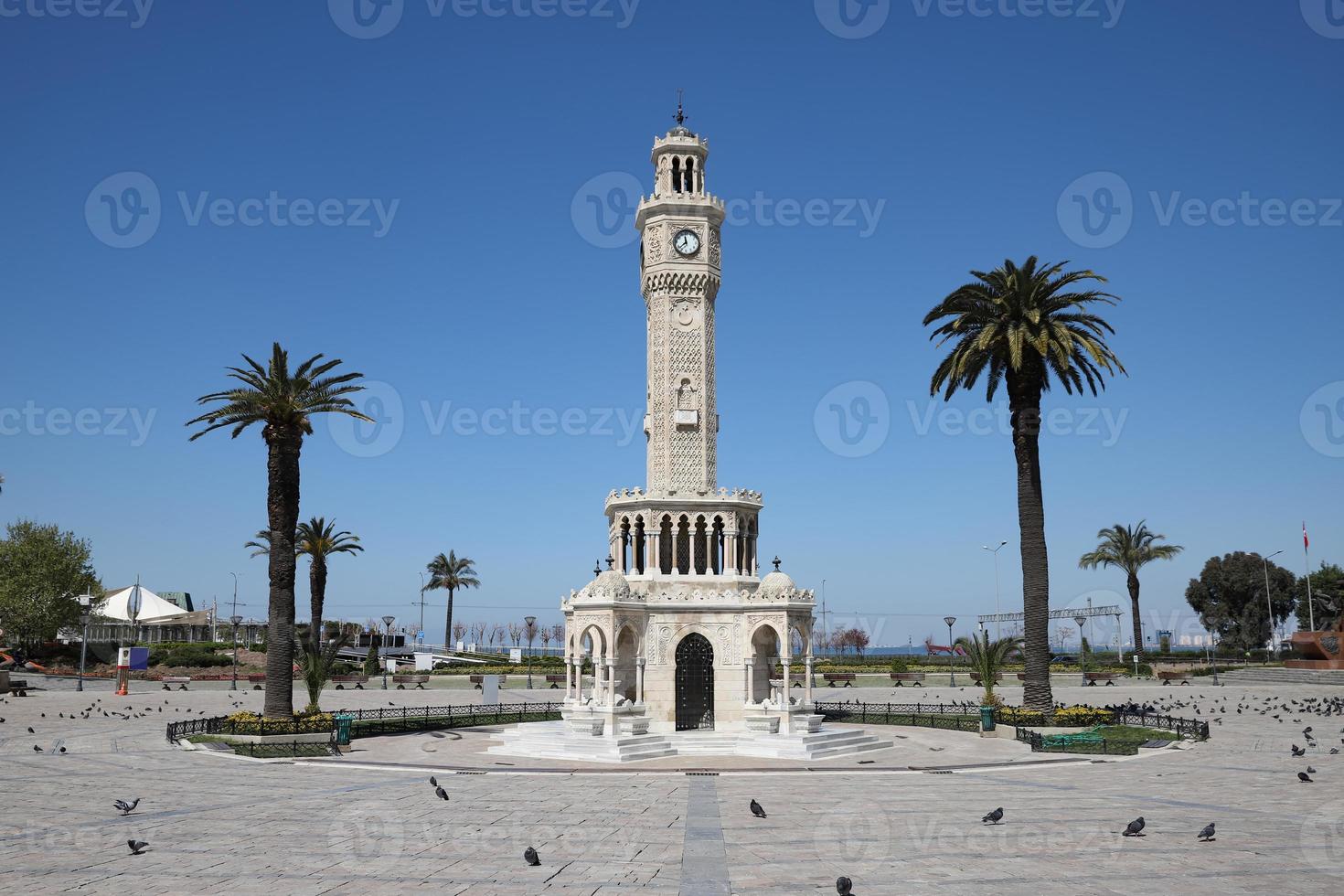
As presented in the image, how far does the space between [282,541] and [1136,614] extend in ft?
220

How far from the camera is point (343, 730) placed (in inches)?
1394

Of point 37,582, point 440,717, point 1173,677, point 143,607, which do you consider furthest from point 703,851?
point 143,607

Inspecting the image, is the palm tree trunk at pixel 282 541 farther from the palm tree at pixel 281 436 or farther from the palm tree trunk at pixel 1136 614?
the palm tree trunk at pixel 1136 614

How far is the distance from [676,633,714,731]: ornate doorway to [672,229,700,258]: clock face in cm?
1612

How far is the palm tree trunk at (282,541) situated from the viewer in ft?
123

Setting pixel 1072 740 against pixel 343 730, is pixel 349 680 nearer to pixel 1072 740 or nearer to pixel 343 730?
pixel 343 730

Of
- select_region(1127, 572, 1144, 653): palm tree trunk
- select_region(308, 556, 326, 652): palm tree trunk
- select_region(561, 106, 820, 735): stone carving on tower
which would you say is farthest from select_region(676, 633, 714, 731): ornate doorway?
select_region(1127, 572, 1144, 653): palm tree trunk

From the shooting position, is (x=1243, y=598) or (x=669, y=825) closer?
(x=669, y=825)

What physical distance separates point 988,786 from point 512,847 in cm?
1385

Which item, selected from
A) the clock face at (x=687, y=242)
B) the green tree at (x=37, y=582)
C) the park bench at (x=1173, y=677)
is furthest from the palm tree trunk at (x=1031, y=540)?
the green tree at (x=37, y=582)

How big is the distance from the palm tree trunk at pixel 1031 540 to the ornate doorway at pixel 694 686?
1230 cm

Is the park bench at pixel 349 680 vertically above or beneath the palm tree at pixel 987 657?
beneath

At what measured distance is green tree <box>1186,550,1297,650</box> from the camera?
112062 mm

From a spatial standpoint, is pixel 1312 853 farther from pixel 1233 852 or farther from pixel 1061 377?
pixel 1061 377
